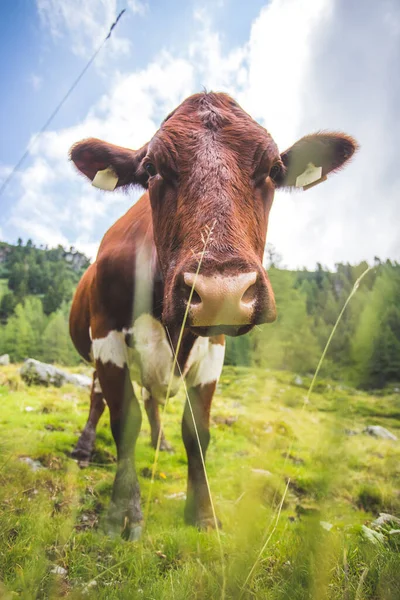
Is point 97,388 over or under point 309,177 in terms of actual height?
under

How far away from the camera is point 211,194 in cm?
233

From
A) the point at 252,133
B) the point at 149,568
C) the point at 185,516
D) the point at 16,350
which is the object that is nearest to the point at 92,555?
the point at 149,568

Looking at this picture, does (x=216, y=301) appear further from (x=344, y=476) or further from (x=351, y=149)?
(x=351, y=149)

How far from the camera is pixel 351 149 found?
3.93 meters

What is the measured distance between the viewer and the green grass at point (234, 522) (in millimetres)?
958

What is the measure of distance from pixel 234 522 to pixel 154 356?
1651mm

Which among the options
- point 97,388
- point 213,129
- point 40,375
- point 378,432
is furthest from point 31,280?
point 213,129

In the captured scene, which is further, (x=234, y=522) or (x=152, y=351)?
(x=152, y=351)

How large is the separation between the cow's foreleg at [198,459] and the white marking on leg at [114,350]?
0.78 meters

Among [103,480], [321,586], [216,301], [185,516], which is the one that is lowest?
[103,480]

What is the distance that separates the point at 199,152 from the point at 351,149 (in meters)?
2.14

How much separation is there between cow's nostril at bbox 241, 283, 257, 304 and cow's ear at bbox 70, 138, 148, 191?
6.62ft

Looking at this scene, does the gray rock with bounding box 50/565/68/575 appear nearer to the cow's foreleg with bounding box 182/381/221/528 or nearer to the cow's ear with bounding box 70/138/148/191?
the cow's foreleg with bounding box 182/381/221/528

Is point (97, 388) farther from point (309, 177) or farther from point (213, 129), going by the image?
point (213, 129)
